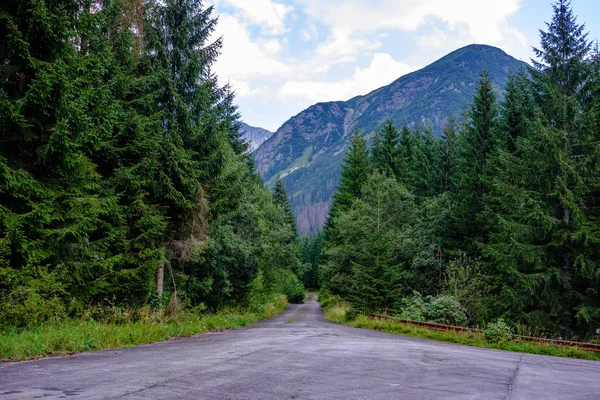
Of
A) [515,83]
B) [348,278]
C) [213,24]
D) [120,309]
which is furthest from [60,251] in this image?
[515,83]

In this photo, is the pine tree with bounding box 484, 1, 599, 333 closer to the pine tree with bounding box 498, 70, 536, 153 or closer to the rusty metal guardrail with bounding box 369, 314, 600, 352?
the rusty metal guardrail with bounding box 369, 314, 600, 352

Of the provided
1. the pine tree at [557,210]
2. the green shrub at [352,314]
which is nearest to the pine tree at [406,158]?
the green shrub at [352,314]

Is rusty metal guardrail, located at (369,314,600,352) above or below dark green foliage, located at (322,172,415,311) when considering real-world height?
below

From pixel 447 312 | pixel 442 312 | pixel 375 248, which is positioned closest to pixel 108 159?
pixel 442 312

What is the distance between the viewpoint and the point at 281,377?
6074 mm

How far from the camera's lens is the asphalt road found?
500cm

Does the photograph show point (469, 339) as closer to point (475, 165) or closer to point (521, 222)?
point (521, 222)

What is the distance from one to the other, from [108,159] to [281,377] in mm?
11121

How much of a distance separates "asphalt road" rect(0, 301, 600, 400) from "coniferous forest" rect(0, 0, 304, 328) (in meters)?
3.72

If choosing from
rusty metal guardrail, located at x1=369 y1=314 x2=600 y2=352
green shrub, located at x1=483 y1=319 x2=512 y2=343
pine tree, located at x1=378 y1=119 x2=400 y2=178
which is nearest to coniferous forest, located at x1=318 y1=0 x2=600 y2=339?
rusty metal guardrail, located at x1=369 y1=314 x2=600 y2=352

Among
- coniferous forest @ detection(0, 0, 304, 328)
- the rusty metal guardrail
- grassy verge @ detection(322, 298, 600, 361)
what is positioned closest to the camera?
coniferous forest @ detection(0, 0, 304, 328)

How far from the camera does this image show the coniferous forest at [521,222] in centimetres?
1773

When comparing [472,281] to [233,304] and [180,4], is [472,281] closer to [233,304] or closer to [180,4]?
[233,304]

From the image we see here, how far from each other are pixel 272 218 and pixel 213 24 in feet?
86.4
